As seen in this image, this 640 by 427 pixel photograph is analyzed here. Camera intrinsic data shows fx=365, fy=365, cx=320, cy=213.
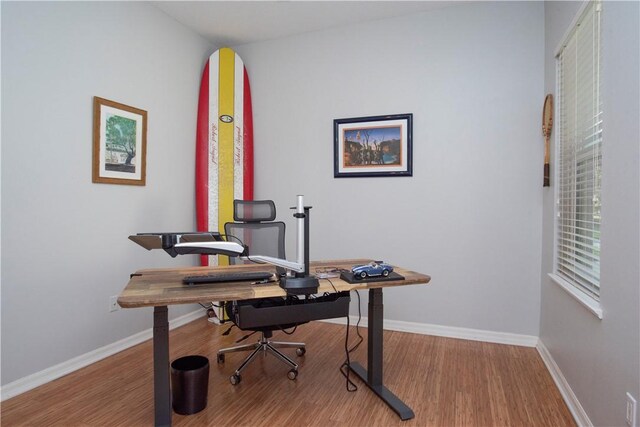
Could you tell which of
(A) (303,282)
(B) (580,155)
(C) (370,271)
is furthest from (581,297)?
(A) (303,282)

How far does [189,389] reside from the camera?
6.61 feet

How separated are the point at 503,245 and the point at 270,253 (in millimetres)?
1971

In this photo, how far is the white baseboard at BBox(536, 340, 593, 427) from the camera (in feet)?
6.23

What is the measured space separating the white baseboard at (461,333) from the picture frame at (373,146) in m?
1.40

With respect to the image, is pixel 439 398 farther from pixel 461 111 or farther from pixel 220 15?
pixel 220 15

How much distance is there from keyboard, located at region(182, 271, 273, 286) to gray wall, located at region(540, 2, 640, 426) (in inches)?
64.9

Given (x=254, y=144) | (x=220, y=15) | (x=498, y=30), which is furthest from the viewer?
(x=254, y=144)

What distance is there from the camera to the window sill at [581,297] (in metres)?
1.77

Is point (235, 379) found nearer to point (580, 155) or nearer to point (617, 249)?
point (617, 249)

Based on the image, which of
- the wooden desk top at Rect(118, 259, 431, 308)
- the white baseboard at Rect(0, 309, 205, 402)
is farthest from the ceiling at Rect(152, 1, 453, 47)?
the white baseboard at Rect(0, 309, 205, 402)

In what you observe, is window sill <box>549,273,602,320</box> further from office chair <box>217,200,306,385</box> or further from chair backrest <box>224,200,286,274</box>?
chair backrest <box>224,200,286,274</box>

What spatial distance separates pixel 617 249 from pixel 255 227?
218 cm

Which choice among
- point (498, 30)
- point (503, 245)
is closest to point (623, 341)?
point (503, 245)

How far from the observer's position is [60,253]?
8.22 feet
